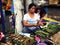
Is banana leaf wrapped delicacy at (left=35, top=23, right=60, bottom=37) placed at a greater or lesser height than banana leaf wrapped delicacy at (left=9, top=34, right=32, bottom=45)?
greater

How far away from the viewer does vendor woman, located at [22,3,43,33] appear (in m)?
2.72

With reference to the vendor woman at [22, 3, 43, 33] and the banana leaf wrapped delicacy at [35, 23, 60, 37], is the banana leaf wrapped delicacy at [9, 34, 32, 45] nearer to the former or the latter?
the banana leaf wrapped delicacy at [35, 23, 60, 37]

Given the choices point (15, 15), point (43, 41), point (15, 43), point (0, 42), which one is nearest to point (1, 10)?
point (15, 15)

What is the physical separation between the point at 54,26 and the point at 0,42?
2.37ft

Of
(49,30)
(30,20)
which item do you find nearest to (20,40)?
(49,30)

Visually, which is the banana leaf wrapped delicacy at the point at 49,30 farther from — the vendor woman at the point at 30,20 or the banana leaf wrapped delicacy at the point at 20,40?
the vendor woman at the point at 30,20

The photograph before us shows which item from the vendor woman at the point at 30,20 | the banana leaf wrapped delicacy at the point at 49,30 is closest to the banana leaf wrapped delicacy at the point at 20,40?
the banana leaf wrapped delicacy at the point at 49,30

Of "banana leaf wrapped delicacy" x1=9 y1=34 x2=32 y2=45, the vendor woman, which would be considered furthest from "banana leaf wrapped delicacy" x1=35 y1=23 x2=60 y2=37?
the vendor woman

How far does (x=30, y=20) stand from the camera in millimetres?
2812

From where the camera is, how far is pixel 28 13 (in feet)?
9.43

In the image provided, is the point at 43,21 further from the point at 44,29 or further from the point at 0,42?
the point at 0,42

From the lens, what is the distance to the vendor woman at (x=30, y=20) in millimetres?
2725

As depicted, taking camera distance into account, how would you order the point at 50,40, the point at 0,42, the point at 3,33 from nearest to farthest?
the point at 50,40, the point at 0,42, the point at 3,33

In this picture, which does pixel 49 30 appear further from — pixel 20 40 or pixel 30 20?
pixel 30 20
